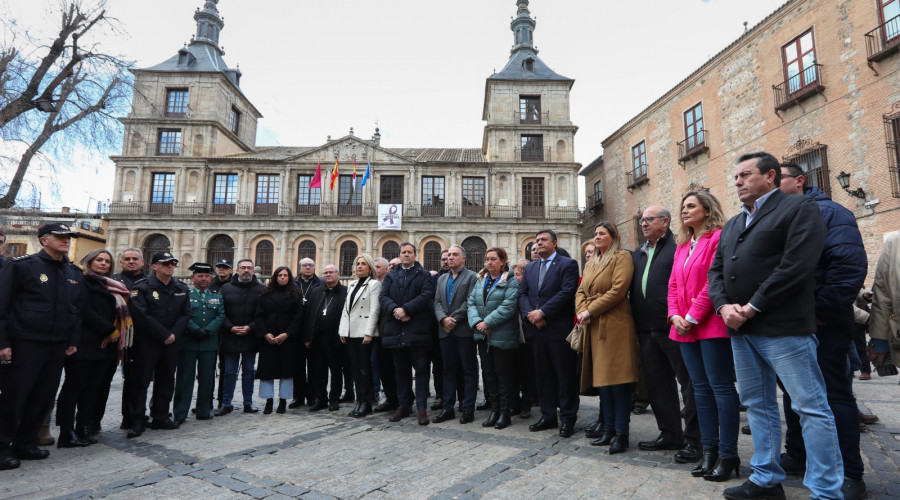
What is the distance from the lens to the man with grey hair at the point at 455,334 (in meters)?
5.36

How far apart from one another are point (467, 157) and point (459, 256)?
29.3m

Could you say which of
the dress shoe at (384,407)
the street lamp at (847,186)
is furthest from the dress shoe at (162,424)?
the street lamp at (847,186)

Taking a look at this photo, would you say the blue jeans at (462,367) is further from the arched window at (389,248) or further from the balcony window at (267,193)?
the balcony window at (267,193)

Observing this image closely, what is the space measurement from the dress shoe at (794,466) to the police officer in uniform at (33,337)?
6106 millimetres

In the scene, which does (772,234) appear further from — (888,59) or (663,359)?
(888,59)

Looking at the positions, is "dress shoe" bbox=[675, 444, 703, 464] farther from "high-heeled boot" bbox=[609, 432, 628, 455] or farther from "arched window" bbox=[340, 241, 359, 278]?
"arched window" bbox=[340, 241, 359, 278]

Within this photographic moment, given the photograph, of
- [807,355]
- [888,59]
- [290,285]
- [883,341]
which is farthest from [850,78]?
[290,285]

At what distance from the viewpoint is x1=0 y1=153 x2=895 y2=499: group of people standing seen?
9.21 feet

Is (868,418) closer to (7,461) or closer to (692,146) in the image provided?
(7,461)

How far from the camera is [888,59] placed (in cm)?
1330

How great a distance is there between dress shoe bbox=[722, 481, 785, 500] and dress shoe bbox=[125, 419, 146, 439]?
5457mm

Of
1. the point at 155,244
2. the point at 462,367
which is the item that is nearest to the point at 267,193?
the point at 155,244

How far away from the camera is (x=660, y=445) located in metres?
3.94

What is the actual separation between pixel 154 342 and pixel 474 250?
83.0 ft
